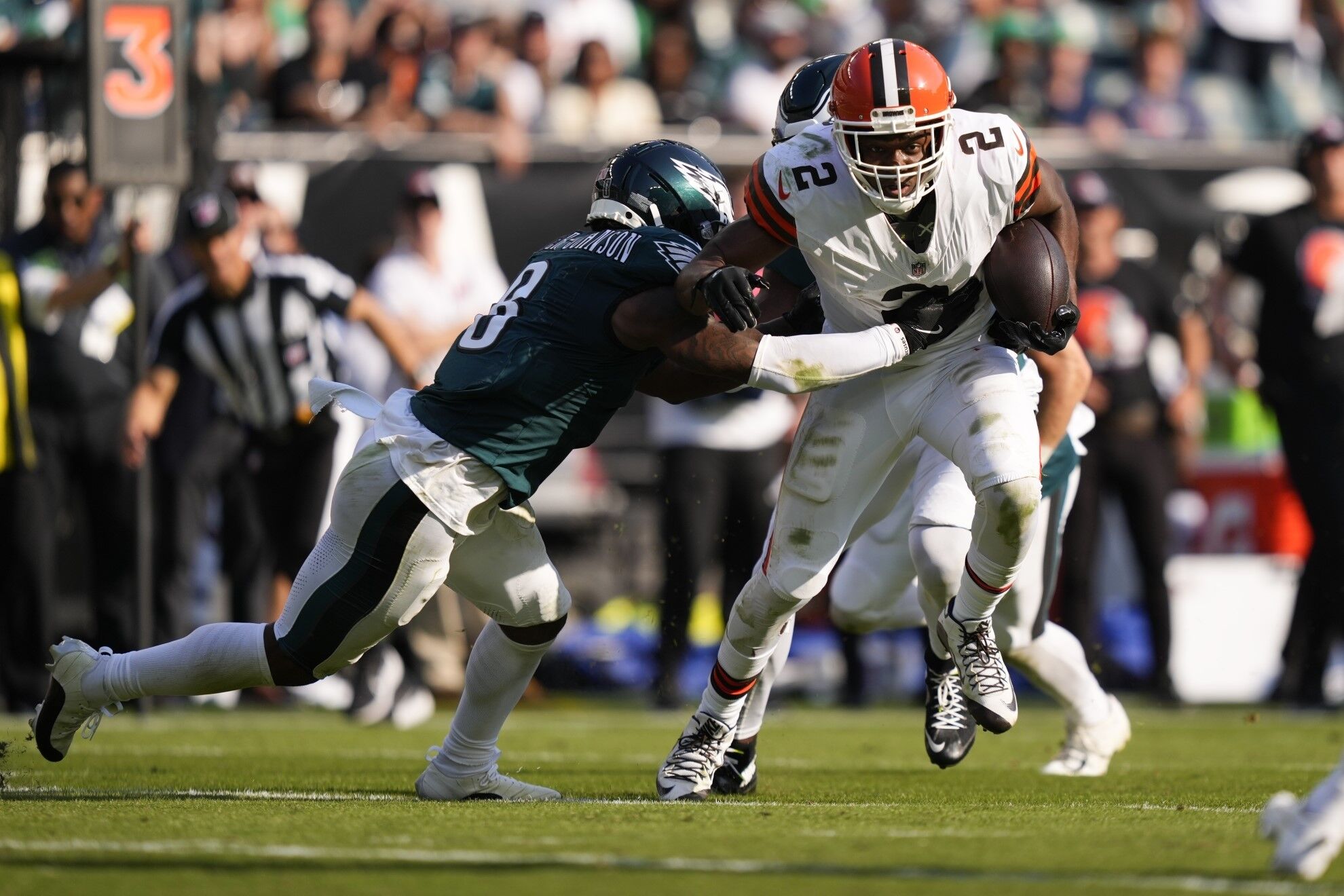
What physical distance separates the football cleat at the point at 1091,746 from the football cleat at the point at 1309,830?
259 centimetres

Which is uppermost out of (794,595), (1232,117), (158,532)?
(1232,117)

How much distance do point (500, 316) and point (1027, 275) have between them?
132 cm

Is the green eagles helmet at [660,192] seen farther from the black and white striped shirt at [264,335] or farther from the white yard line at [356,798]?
the black and white striped shirt at [264,335]

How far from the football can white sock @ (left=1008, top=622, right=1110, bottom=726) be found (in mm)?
1455

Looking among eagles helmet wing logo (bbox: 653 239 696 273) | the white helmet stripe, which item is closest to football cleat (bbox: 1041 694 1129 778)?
eagles helmet wing logo (bbox: 653 239 696 273)

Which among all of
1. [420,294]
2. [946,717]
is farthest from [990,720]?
[420,294]

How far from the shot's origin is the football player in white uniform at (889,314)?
16.0 feet

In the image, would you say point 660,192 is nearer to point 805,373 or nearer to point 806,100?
point 805,373

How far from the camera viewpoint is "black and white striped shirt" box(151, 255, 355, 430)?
327 inches

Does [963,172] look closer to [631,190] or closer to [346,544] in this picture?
[631,190]

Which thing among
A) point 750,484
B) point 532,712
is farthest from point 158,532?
point 750,484

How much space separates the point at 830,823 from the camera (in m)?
4.41

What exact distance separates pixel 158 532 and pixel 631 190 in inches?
176

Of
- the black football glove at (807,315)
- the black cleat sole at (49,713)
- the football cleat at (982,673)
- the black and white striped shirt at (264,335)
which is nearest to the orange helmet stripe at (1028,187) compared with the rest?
the black football glove at (807,315)
